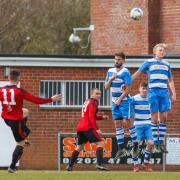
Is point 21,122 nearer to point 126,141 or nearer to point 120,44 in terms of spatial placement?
point 126,141

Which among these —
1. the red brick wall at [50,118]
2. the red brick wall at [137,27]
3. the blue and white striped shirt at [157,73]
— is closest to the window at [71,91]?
the red brick wall at [50,118]

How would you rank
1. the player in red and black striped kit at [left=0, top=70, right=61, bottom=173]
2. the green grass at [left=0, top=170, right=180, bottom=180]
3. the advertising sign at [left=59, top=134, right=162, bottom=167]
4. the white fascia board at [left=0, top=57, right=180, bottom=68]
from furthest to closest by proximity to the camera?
the white fascia board at [left=0, top=57, right=180, bottom=68] → the advertising sign at [left=59, top=134, right=162, bottom=167] → the player in red and black striped kit at [left=0, top=70, right=61, bottom=173] → the green grass at [left=0, top=170, right=180, bottom=180]

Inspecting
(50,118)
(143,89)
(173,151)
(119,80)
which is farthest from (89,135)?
(50,118)

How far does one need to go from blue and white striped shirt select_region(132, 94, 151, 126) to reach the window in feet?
22.8

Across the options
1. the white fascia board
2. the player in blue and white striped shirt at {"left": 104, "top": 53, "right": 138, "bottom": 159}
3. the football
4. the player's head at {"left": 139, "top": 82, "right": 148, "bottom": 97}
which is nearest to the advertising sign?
the white fascia board

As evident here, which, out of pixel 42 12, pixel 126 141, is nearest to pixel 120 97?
pixel 126 141

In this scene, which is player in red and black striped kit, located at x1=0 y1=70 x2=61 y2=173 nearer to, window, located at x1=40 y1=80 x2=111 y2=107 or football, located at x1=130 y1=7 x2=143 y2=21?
window, located at x1=40 y1=80 x2=111 y2=107

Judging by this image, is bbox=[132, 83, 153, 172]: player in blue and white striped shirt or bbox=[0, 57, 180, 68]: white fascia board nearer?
bbox=[132, 83, 153, 172]: player in blue and white striped shirt

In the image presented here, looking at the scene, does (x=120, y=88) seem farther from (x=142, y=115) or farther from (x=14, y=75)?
(x=142, y=115)

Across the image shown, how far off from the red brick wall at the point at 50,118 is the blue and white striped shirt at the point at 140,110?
651cm

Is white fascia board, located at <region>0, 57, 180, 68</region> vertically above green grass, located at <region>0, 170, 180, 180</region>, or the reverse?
white fascia board, located at <region>0, 57, 180, 68</region>

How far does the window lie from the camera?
32094mm

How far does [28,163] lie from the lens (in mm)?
31516

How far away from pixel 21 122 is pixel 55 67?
35.0 ft
